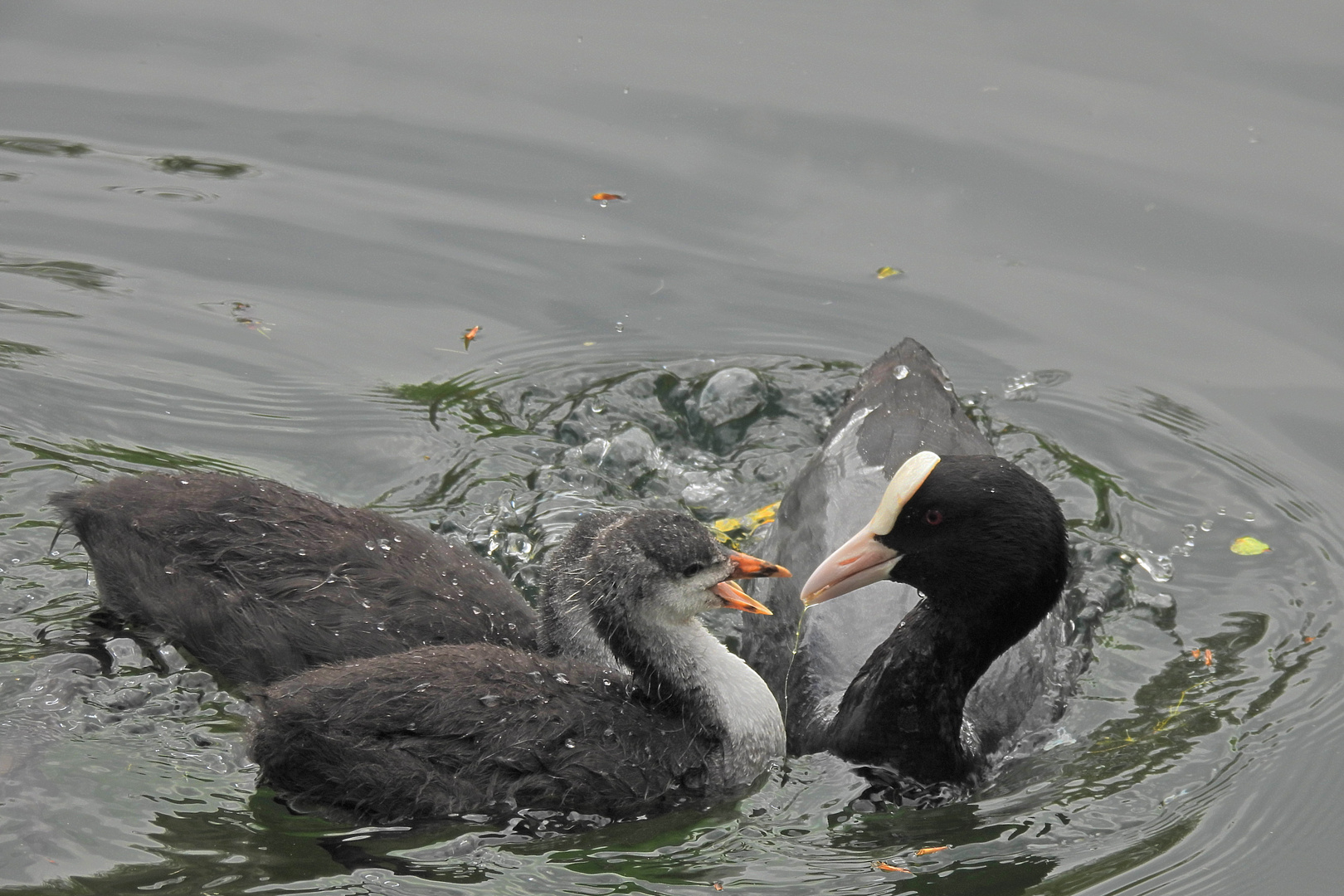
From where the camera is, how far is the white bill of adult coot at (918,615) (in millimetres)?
5449

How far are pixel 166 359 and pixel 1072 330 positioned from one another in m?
4.68

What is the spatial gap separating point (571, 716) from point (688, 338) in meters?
3.26

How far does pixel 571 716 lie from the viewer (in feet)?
17.5

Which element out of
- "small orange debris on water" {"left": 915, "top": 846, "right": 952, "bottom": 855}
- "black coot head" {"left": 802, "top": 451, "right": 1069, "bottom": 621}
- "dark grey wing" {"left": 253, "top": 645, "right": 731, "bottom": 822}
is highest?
"black coot head" {"left": 802, "top": 451, "right": 1069, "bottom": 621}

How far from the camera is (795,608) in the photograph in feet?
20.4

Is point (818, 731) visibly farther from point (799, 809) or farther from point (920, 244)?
point (920, 244)

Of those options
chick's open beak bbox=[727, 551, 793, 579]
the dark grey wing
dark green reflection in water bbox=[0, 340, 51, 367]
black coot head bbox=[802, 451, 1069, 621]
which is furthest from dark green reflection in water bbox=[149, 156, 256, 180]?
black coot head bbox=[802, 451, 1069, 621]

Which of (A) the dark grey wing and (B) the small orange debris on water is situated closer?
(A) the dark grey wing

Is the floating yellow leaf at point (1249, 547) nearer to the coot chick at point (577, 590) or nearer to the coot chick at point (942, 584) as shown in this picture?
the coot chick at point (942, 584)

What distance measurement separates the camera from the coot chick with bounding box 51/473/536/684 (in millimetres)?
5656

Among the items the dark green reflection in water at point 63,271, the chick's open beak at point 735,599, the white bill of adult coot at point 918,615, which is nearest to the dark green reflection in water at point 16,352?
the dark green reflection in water at point 63,271

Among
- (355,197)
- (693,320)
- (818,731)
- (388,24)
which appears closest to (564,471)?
(693,320)

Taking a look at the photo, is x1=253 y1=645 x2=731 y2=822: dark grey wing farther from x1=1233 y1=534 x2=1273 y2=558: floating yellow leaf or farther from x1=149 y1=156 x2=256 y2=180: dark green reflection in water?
x1=149 y1=156 x2=256 y2=180: dark green reflection in water

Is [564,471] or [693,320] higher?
[693,320]
